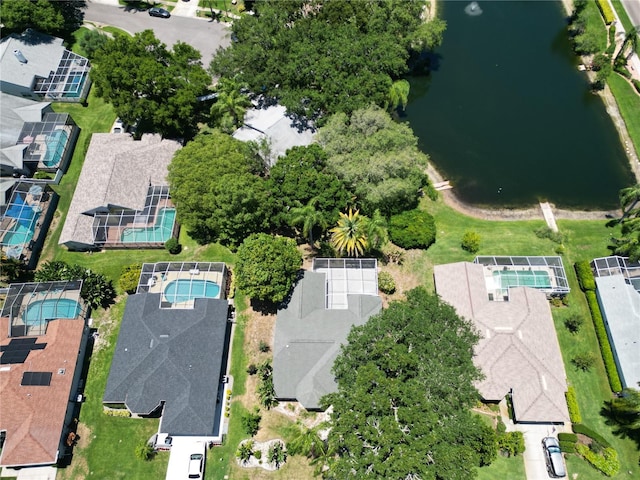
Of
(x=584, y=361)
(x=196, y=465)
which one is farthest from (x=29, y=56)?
(x=584, y=361)

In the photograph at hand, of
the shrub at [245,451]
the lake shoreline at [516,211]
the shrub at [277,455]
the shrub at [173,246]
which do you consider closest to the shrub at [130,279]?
the shrub at [173,246]

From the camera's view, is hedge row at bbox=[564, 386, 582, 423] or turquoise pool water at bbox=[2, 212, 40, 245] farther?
turquoise pool water at bbox=[2, 212, 40, 245]

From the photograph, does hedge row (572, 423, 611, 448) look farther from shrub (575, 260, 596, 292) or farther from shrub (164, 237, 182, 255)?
shrub (164, 237, 182, 255)

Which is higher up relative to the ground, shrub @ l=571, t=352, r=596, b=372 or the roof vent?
the roof vent

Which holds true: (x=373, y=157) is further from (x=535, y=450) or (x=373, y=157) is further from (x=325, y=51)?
(x=535, y=450)

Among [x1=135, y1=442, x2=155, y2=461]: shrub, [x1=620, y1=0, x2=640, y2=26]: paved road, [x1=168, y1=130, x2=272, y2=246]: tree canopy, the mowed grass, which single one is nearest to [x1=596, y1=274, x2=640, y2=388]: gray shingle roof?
the mowed grass

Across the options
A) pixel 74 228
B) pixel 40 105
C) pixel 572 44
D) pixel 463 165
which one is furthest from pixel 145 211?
pixel 572 44
